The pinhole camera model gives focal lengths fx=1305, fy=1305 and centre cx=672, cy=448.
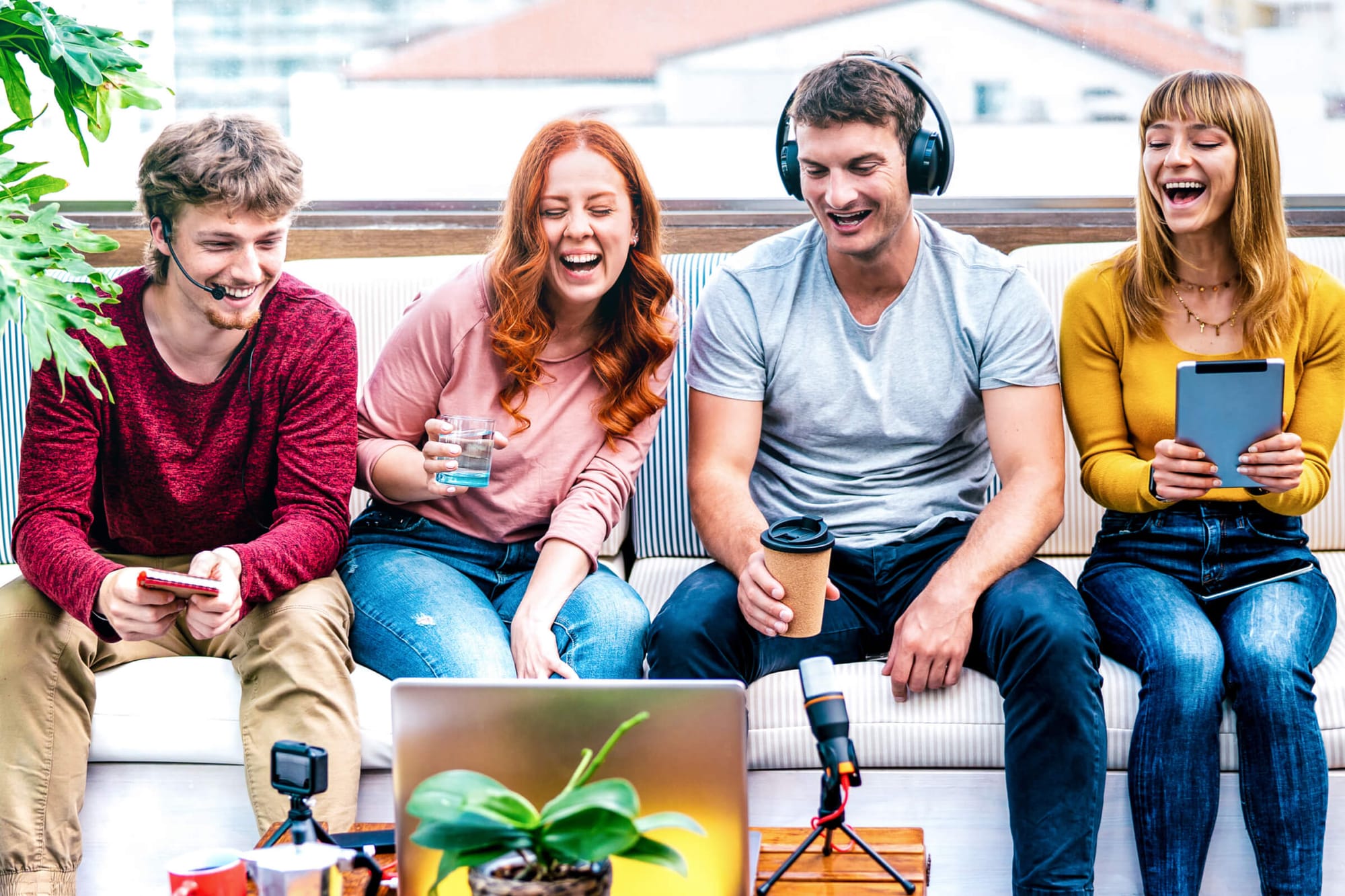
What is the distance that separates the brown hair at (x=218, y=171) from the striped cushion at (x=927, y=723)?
3.18 feet

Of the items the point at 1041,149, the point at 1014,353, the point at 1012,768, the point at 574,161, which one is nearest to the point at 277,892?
the point at 1012,768

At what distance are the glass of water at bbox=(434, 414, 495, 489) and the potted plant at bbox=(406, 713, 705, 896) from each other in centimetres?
86

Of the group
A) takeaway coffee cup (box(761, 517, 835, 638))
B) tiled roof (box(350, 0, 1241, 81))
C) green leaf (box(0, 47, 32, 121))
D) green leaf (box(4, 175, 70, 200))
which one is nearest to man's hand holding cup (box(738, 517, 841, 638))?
takeaway coffee cup (box(761, 517, 835, 638))

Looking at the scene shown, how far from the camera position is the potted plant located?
0.93 m

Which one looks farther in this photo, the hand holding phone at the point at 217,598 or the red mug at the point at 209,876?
the hand holding phone at the point at 217,598

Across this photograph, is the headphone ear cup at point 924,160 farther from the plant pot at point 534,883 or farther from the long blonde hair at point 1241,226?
the plant pot at point 534,883

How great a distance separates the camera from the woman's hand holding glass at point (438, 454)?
1823mm

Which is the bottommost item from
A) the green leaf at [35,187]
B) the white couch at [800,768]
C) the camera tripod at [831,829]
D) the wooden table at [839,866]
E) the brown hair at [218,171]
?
the white couch at [800,768]

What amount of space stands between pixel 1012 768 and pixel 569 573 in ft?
2.20

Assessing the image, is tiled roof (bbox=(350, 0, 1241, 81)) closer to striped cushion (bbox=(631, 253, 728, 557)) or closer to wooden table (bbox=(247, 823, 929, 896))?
striped cushion (bbox=(631, 253, 728, 557))

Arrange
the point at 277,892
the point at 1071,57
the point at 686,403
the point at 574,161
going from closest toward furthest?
the point at 277,892 < the point at 574,161 < the point at 686,403 < the point at 1071,57

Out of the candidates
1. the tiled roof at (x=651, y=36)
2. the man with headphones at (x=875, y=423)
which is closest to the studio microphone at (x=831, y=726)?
the man with headphones at (x=875, y=423)

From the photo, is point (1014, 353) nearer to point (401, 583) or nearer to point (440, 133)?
point (401, 583)

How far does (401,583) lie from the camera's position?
74.4 inches
